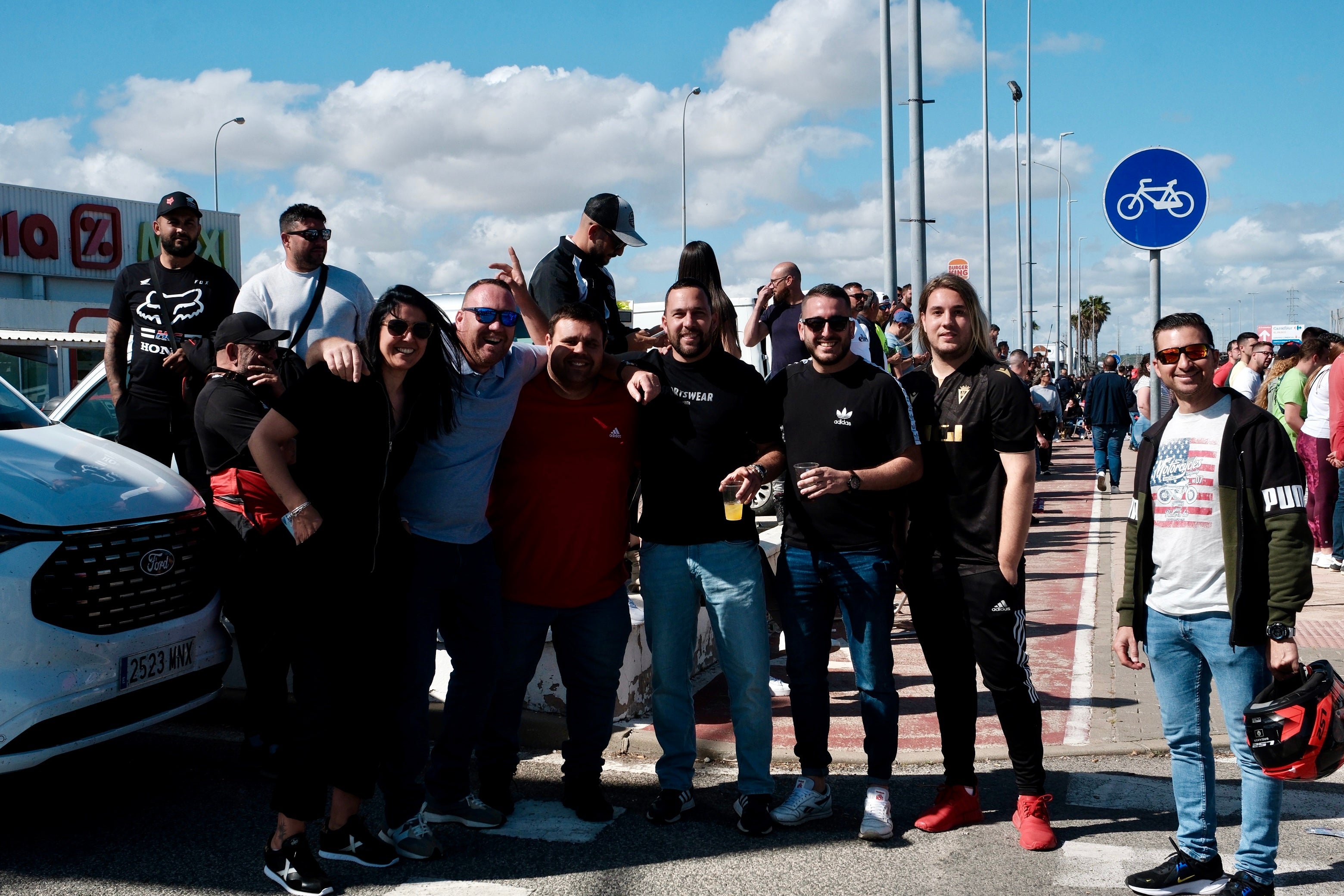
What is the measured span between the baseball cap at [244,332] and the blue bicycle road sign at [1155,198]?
4.85 metres

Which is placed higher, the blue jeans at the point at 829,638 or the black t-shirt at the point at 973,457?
the black t-shirt at the point at 973,457

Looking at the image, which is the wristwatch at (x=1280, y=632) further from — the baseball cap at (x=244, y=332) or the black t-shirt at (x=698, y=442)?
the baseball cap at (x=244, y=332)

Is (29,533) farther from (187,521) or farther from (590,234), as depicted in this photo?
(590,234)

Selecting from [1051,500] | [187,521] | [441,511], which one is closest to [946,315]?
[441,511]

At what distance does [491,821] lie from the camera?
4566mm

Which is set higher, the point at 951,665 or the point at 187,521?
the point at 187,521

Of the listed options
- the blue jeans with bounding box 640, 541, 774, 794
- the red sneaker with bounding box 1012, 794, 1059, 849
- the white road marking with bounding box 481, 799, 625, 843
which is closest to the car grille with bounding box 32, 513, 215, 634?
the white road marking with bounding box 481, 799, 625, 843

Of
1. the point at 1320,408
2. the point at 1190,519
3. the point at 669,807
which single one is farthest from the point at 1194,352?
the point at 1320,408

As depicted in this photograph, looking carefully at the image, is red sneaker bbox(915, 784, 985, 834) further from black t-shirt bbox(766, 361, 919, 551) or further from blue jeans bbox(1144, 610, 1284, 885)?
black t-shirt bbox(766, 361, 919, 551)

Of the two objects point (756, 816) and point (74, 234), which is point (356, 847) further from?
point (74, 234)

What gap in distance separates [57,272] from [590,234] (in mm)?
41997

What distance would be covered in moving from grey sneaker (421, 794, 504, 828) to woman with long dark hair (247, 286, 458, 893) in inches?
12.0

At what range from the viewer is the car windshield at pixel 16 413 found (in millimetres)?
4992

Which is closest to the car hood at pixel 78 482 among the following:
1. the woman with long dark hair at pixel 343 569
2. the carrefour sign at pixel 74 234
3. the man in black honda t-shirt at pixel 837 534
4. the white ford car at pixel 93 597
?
the white ford car at pixel 93 597
